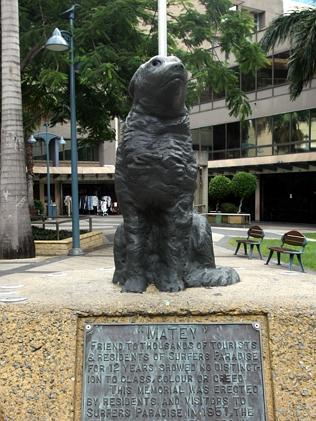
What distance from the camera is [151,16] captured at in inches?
463

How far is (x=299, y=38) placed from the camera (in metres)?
16.0

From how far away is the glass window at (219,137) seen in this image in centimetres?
2860

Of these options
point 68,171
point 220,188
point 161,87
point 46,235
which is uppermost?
point 68,171

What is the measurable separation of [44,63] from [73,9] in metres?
1.76

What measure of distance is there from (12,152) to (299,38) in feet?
34.7

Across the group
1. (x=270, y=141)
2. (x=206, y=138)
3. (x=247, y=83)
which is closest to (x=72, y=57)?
(x=270, y=141)

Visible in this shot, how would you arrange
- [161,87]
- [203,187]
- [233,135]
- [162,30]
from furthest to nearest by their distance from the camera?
1. [233,135]
2. [203,187]
3. [162,30]
4. [161,87]

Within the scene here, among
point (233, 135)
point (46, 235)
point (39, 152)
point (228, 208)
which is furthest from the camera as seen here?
point (39, 152)

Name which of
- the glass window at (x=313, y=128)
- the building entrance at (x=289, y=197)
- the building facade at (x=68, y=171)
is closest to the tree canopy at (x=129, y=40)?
the glass window at (x=313, y=128)

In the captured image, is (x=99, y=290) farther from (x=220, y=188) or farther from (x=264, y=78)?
(x=264, y=78)

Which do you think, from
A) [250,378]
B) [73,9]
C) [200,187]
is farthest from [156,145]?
[200,187]

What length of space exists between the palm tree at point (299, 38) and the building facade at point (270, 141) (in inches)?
214

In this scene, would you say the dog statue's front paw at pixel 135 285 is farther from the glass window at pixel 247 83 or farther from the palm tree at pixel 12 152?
the glass window at pixel 247 83

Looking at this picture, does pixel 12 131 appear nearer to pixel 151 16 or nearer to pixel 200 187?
pixel 151 16
